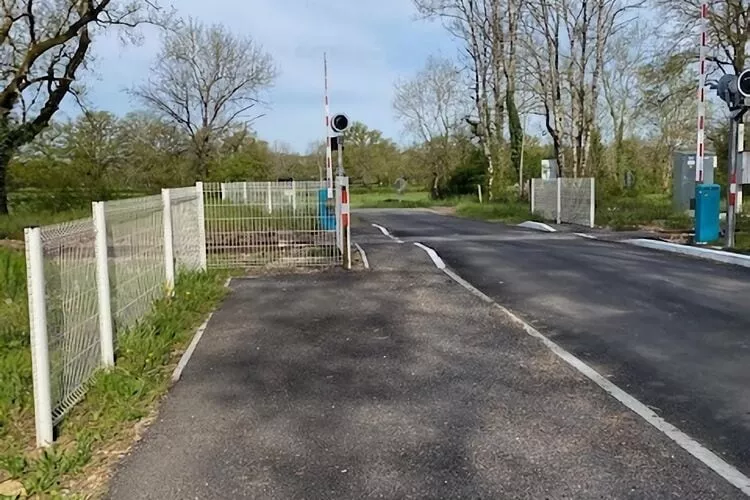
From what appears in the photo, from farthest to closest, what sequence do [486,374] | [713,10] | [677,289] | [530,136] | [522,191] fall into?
[530,136] < [522,191] < [713,10] < [677,289] < [486,374]

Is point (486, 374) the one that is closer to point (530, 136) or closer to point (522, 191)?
point (522, 191)

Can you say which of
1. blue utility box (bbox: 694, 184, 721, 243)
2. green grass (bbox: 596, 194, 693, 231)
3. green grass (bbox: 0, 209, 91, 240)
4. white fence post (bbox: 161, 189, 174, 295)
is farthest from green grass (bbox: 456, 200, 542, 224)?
white fence post (bbox: 161, 189, 174, 295)

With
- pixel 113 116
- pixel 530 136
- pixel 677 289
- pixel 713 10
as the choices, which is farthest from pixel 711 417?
pixel 530 136

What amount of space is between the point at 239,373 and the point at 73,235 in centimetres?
173

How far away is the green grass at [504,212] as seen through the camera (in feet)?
89.4

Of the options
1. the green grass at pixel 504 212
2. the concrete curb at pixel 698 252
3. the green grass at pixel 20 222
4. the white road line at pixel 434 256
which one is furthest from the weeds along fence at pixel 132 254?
the green grass at pixel 504 212

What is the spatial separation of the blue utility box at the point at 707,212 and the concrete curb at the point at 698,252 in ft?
2.03

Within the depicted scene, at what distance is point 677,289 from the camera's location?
30.9 ft

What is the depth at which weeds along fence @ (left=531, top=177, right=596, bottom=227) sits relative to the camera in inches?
869

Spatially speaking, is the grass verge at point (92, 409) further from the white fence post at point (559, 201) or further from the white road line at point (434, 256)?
the white fence post at point (559, 201)

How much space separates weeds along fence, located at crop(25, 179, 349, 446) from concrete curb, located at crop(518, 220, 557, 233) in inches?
436

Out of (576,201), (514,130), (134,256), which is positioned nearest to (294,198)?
(134,256)

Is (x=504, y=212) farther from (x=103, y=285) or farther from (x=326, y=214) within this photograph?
(x=103, y=285)

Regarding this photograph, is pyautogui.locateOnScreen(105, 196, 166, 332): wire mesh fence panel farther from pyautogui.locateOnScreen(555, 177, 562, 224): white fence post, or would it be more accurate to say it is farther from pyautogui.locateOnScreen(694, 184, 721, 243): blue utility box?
pyautogui.locateOnScreen(555, 177, 562, 224): white fence post
